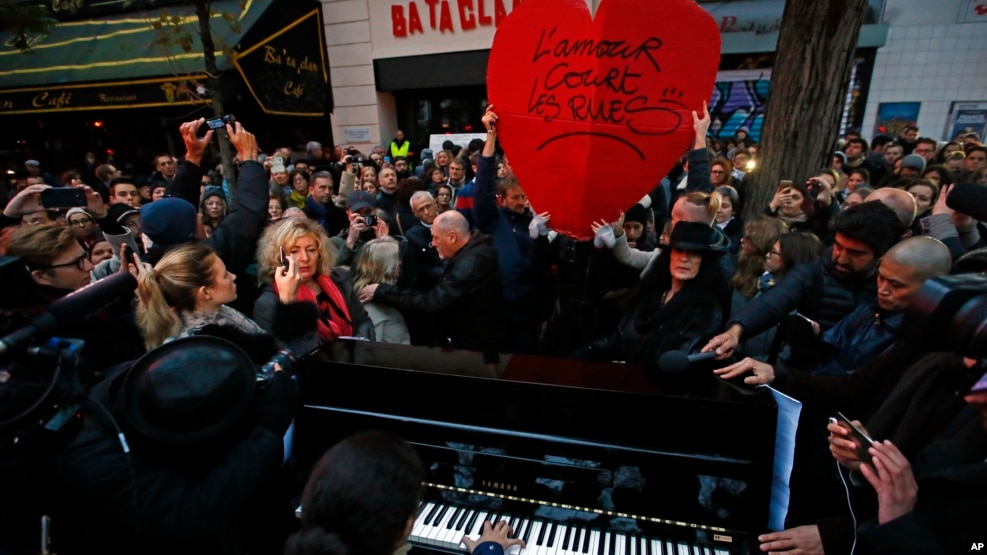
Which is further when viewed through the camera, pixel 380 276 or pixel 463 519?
pixel 380 276

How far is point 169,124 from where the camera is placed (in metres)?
12.9

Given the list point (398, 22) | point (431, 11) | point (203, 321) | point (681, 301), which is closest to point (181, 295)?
point (203, 321)

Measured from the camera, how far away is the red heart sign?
2.30 metres

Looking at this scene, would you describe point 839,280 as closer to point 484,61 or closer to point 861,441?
point 861,441

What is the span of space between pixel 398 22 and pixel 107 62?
634 cm

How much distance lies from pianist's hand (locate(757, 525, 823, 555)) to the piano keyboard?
14cm

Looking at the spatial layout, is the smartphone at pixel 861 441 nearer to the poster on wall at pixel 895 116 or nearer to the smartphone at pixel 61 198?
the smartphone at pixel 61 198

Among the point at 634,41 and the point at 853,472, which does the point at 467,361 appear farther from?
the point at 634,41

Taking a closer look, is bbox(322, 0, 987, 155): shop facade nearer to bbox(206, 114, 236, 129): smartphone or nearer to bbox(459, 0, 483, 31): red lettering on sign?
bbox(459, 0, 483, 31): red lettering on sign

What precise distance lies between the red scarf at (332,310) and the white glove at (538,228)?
1.34m

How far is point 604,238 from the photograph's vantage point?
10.2 ft

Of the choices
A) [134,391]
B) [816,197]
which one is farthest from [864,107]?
[134,391]

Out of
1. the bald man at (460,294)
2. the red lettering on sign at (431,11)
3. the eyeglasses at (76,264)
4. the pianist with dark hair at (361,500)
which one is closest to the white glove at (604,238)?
the bald man at (460,294)

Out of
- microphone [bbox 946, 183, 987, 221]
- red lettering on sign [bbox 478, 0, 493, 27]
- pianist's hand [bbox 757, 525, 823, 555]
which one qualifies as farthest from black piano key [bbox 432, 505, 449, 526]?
red lettering on sign [bbox 478, 0, 493, 27]
